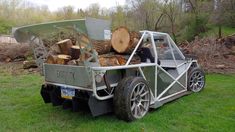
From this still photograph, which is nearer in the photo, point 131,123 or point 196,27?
point 131,123

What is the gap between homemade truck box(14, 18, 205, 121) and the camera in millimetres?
3847

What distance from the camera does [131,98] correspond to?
432 cm

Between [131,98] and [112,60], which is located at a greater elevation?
[112,60]

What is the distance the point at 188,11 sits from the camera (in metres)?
20.5

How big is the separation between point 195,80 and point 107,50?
102 inches

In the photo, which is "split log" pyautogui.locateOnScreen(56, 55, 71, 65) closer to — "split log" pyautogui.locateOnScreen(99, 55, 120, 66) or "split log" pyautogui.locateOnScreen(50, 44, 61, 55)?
"split log" pyautogui.locateOnScreen(50, 44, 61, 55)

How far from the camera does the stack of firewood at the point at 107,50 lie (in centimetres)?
452

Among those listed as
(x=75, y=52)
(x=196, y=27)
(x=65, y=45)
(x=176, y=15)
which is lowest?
(x=75, y=52)

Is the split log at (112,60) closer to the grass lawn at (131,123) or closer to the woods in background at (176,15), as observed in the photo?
the grass lawn at (131,123)

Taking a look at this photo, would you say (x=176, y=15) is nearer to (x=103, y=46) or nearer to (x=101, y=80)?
(x=103, y=46)

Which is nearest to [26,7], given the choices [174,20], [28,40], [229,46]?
[174,20]

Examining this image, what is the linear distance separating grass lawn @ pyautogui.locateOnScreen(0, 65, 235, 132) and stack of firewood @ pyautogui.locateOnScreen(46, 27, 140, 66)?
0.97 m

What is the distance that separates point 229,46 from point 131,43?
931cm

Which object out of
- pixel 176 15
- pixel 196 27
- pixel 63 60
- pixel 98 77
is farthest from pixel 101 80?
pixel 176 15
